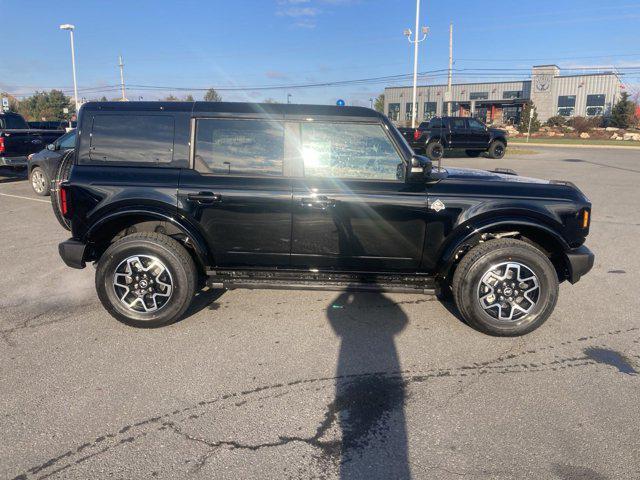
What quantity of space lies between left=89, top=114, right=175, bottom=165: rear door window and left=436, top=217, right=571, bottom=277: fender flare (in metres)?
2.51

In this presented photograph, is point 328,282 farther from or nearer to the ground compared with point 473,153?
nearer to the ground

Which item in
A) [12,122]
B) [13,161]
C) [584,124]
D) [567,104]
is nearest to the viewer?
[13,161]

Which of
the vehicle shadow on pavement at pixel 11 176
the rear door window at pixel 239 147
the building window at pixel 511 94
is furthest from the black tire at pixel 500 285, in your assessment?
the building window at pixel 511 94

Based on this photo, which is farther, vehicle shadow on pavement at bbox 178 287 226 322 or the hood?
vehicle shadow on pavement at bbox 178 287 226 322

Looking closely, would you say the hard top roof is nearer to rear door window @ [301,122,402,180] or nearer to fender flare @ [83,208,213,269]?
rear door window @ [301,122,402,180]

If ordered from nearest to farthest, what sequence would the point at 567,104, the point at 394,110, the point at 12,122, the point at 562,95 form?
the point at 12,122
the point at 562,95
the point at 567,104
the point at 394,110

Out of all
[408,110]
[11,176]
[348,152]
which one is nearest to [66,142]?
[11,176]

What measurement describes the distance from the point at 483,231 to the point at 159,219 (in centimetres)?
274

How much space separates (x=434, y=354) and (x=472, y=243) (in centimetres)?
104

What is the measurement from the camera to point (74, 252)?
4.25 m

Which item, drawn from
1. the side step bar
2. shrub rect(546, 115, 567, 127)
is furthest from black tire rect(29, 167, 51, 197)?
shrub rect(546, 115, 567, 127)

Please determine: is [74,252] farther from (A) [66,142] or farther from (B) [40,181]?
(B) [40,181]

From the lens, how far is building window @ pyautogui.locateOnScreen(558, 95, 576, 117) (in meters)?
60.8

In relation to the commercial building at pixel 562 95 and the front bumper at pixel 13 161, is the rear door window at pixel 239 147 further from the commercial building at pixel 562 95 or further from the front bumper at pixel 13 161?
the commercial building at pixel 562 95
